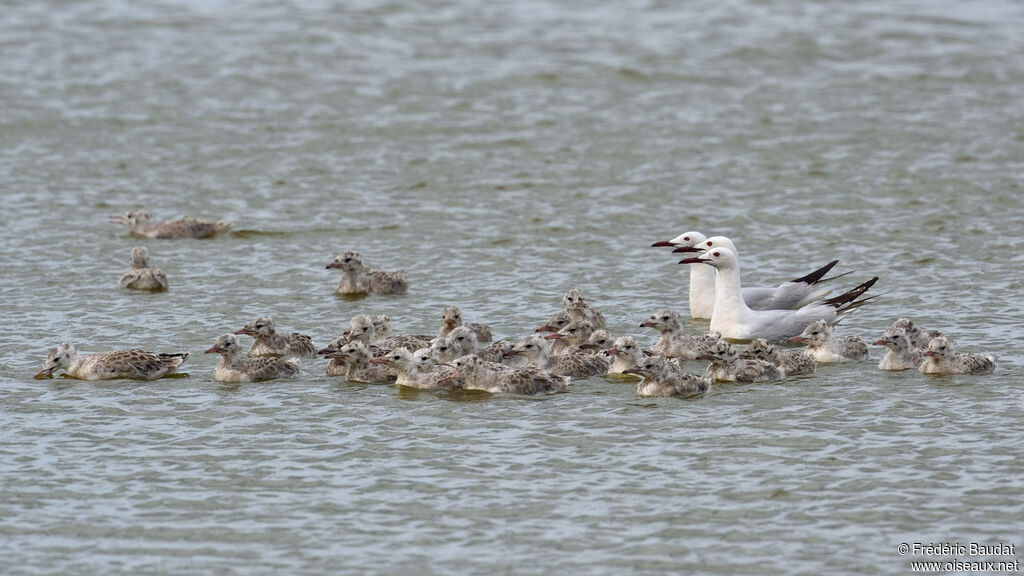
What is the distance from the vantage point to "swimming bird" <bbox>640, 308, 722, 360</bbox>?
46.1 feet

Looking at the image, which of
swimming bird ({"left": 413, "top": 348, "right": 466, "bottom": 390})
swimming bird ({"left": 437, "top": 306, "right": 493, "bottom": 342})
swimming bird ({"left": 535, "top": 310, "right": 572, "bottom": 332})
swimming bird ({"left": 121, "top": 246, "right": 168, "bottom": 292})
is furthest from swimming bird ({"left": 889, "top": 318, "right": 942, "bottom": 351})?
swimming bird ({"left": 121, "top": 246, "right": 168, "bottom": 292})

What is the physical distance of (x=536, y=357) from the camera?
13.6m

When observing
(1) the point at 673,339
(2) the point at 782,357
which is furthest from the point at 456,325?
(2) the point at 782,357

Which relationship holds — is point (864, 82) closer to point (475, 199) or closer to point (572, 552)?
point (475, 199)

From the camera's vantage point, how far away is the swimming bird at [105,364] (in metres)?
13.1

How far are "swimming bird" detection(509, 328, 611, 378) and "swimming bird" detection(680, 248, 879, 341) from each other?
1884mm

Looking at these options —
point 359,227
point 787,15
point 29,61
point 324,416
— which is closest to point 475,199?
point 359,227

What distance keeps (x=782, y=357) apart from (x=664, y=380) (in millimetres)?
1390

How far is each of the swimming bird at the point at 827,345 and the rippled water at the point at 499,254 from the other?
0.55 feet

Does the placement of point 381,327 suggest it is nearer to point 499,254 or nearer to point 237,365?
point 237,365

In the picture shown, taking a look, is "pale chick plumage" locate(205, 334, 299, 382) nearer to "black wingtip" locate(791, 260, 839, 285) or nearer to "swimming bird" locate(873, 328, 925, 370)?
"swimming bird" locate(873, 328, 925, 370)

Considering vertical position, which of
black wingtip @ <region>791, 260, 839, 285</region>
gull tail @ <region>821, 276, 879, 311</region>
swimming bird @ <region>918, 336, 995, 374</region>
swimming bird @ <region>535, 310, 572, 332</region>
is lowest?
swimming bird @ <region>918, 336, 995, 374</region>

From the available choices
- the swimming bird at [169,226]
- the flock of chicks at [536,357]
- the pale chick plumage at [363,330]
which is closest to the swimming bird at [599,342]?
the flock of chicks at [536,357]

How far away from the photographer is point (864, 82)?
26.3 metres
